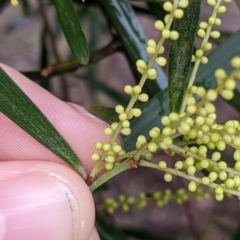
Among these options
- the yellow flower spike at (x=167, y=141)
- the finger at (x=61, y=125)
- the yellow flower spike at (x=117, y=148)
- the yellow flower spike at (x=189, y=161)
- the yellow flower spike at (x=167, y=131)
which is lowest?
the finger at (x=61, y=125)

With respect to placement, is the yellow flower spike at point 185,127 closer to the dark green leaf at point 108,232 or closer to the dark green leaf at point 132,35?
the dark green leaf at point 132,35

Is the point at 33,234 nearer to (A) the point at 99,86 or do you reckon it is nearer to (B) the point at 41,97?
(B) the point at 41,97

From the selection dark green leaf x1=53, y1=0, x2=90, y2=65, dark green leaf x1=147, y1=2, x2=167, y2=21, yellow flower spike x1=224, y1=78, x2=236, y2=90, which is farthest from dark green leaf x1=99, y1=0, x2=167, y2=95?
yellow flower spike x1=224, y1=78, x2=236, y2=90

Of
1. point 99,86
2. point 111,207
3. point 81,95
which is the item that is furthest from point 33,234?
point 81,95

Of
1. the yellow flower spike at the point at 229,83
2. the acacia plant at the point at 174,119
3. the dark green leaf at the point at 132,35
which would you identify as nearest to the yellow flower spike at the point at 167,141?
the acacia plant at the point at 174,119

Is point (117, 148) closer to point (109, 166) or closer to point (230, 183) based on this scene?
point (109, 166)
